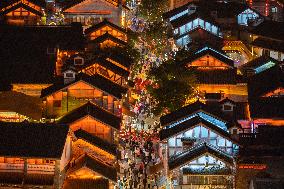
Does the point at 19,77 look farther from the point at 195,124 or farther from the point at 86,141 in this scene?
the point at 195,124

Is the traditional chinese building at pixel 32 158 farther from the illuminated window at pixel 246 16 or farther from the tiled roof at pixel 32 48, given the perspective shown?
the illuminated window at pixel 246 16

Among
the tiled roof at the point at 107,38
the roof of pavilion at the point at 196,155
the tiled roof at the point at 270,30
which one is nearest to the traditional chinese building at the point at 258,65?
the tiled roof at the point at 270,30

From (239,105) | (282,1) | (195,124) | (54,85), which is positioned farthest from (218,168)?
(282,1)

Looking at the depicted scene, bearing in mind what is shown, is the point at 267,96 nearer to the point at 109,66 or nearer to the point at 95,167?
the point at 109,66

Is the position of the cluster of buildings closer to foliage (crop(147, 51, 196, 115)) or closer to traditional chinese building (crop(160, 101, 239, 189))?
traditional chinese building (crop(160, 101, 239, 189))

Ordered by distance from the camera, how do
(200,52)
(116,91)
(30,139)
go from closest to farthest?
1. (30,139)
2. (116,91)
3. (200,52)

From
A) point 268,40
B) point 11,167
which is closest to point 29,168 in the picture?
point 11,167
